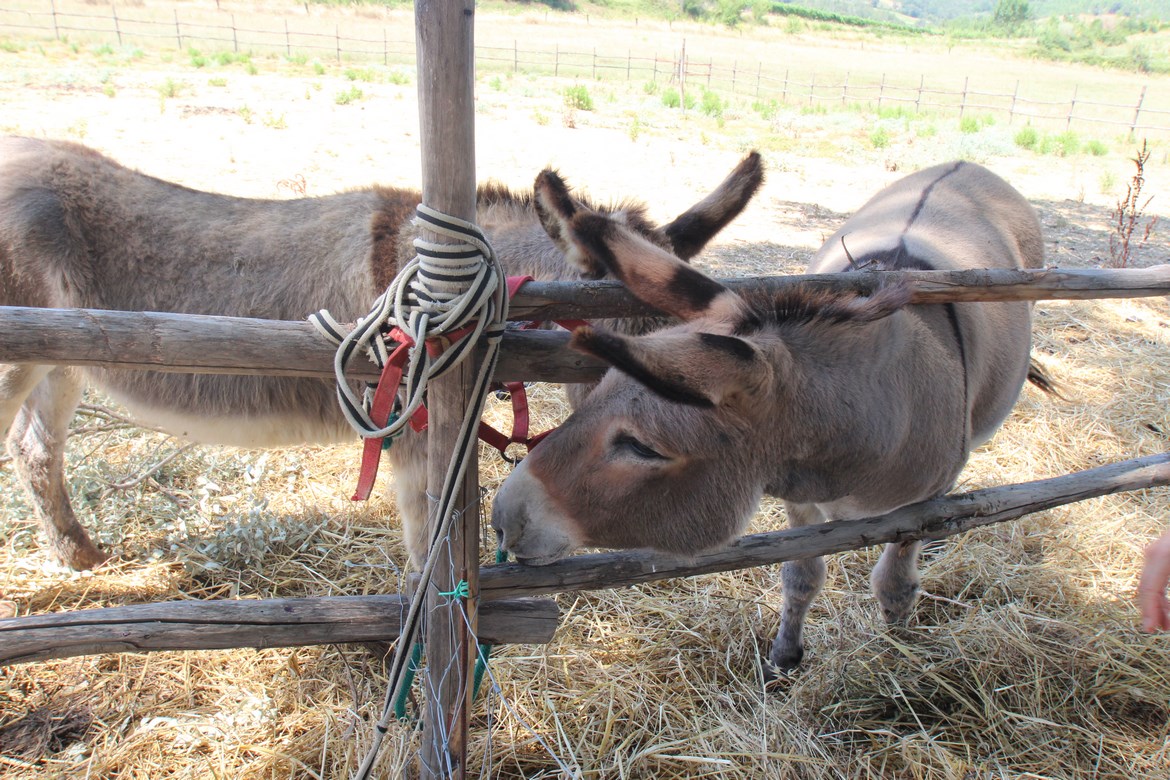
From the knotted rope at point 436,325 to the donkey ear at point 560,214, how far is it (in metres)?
0.47

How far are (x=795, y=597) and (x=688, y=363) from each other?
1842 millimetres

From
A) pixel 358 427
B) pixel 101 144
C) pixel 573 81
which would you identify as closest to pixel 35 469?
pixel 358 427

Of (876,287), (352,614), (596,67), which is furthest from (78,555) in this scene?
(596,67)

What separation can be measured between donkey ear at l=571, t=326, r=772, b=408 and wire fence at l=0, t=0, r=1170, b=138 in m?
22.0

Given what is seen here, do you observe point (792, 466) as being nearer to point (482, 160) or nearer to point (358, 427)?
point (358, 427)

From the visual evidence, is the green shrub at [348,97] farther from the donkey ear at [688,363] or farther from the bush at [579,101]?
the donkey ear at [688,363]

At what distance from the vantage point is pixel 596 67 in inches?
1229

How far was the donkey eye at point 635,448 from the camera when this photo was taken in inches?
66.0

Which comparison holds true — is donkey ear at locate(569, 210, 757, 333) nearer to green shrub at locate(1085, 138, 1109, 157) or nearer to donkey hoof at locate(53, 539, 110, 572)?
donkey hoof at locate(53, 539, 110, 572)

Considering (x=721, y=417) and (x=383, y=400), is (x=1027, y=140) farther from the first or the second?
(x=383, y=400)

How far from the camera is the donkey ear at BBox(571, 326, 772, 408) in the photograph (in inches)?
51.6

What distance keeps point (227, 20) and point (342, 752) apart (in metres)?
40.6

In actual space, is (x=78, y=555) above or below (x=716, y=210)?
below

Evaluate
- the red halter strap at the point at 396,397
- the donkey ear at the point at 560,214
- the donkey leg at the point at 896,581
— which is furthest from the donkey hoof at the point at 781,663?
the donkey ear at the point at 560,214
